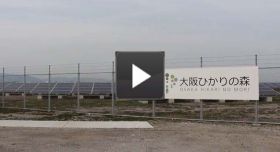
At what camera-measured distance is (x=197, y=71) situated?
19516 mm

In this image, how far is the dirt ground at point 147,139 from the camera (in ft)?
40.2

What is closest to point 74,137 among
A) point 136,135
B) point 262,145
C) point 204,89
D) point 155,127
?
point 136,135

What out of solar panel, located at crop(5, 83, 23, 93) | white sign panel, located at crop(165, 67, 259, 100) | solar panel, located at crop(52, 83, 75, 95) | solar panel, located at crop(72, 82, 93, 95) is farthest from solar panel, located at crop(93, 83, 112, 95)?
white sign panel, located at crop(165, 67, 259, 100)

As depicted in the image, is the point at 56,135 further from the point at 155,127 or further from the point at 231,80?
the point at 231,80

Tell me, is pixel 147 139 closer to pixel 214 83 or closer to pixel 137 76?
pixel 214 83

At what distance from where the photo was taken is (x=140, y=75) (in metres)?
21.0

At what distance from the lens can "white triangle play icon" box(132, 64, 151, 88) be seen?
20.8m

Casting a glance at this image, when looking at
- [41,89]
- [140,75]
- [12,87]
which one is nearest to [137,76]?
[140,75]

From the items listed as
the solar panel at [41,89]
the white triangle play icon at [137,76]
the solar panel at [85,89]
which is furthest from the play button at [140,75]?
the solar panel at [41,89]

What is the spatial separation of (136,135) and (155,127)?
2.51 metres

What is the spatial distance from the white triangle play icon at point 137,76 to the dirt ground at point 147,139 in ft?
12.7

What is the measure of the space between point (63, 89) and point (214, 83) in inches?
1031

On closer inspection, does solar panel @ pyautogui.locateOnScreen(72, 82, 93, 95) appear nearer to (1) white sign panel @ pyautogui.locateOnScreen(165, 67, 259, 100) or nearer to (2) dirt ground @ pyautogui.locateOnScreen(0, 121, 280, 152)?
(1) white sign panel @ pyautogui.locateOnScreen(165, 67, 259, 100)

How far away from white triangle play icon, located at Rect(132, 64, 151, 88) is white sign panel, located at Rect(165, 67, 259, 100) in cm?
103
